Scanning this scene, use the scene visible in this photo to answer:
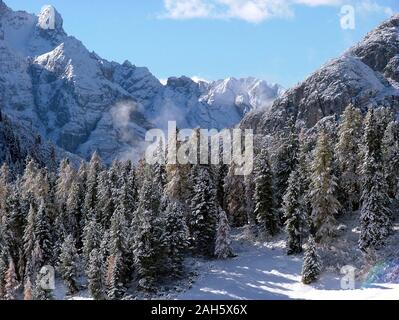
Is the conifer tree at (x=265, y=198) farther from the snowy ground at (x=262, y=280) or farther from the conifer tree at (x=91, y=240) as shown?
the conifer tree at (x=91, y=240)

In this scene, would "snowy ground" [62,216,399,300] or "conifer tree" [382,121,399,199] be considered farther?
"conifer tree" [382,121,399,199]

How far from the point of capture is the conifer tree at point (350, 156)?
232 ft

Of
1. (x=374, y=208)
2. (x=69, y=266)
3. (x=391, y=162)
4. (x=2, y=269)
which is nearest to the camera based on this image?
(x=374, y=208)

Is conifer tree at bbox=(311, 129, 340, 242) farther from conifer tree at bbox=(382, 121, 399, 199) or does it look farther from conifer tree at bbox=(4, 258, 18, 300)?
conifer tree at bbox=(4, 258, 18, 300)

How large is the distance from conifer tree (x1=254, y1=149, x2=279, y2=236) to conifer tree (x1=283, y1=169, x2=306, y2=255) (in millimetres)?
6111

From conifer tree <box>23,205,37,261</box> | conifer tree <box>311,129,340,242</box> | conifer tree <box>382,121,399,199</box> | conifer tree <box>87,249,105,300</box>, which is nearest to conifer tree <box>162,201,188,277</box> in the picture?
conifer tree <box>87,249,105,300</box>

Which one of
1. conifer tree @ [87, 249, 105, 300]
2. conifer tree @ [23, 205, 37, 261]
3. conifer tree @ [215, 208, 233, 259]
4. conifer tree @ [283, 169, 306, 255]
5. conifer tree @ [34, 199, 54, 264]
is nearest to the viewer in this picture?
conifer tree @ [87, 249, 105, 300]

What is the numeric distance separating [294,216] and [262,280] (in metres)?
8.50

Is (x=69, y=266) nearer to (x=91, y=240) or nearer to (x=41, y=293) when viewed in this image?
(x=91, y=240)

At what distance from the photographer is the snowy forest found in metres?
61.8

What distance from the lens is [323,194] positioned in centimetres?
6494

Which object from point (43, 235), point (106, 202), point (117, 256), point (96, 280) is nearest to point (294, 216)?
point (117, 256)
